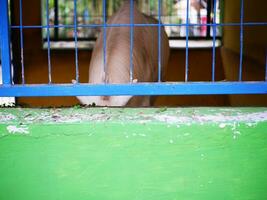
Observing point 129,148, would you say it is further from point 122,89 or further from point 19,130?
point 19,130

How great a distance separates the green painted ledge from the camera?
2.63m

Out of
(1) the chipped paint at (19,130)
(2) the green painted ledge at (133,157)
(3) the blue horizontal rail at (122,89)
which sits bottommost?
(2) the green painted ledge at (133,157)

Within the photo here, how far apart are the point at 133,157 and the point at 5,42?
0.99 m

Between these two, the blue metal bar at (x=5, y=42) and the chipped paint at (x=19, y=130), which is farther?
the blue metal bar at (x=5, y=42)

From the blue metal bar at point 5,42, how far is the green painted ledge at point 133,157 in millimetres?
248

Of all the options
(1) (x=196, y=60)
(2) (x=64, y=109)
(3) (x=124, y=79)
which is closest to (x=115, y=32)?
(3) (x=124, y=79)

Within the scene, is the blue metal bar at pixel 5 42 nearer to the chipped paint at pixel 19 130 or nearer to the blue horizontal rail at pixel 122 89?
the blue horizontal rail at pixel 122 89

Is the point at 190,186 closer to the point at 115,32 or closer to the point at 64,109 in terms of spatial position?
the point at 64,109

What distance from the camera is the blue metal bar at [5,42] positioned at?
273 cm

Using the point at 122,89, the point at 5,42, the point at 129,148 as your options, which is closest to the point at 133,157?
the point at 129,148

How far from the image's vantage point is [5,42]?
9.05 ft

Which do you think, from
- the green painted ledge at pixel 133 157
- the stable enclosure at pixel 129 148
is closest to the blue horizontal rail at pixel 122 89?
the stable enclosure at pixel 129 148

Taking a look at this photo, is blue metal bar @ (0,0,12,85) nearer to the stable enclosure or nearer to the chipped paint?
the stable enclosure

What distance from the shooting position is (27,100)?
716cm
